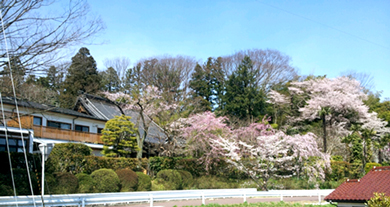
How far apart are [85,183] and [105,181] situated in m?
1.14

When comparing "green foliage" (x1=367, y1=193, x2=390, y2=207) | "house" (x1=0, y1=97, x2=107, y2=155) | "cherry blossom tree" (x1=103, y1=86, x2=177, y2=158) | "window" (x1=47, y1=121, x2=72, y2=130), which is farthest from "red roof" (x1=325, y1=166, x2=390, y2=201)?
"window" (x1=47, y1=121, x2=72, y2=130)

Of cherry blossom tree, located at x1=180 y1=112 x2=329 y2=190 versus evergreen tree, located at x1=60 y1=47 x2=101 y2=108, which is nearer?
cherry blossom tree, located at x1=180 y1=112 x2=329 y2=190

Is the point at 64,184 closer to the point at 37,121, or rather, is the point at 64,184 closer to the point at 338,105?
the point at 37,121

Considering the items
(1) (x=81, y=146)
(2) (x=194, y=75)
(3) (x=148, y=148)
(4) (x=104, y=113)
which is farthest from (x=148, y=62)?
(1) (x=81, y=146)

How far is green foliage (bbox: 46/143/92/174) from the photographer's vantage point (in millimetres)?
20156

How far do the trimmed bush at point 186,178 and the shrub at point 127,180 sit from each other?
4.45 meters

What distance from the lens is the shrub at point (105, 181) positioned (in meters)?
19.1

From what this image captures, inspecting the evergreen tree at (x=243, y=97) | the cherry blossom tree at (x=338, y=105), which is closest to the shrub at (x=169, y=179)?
Answer: the evergreen tree at (x=243, y=97)

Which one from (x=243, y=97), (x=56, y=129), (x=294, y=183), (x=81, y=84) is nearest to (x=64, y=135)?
(x=56, y=129)

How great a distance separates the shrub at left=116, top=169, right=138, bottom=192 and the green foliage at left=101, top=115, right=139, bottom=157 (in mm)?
6106

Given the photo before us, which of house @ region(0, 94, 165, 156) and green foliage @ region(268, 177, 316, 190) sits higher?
house @ region(0, 94, 165, 156)

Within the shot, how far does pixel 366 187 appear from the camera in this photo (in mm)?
12125

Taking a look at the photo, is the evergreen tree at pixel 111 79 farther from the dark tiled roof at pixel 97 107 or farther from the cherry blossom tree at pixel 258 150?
the cherry blossom tree at pixel 258 150

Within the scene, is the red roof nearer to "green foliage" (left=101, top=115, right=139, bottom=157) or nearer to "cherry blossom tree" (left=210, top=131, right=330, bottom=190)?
"cherry blossom tree" (left=210, top=131, right=330, bottom=190)
